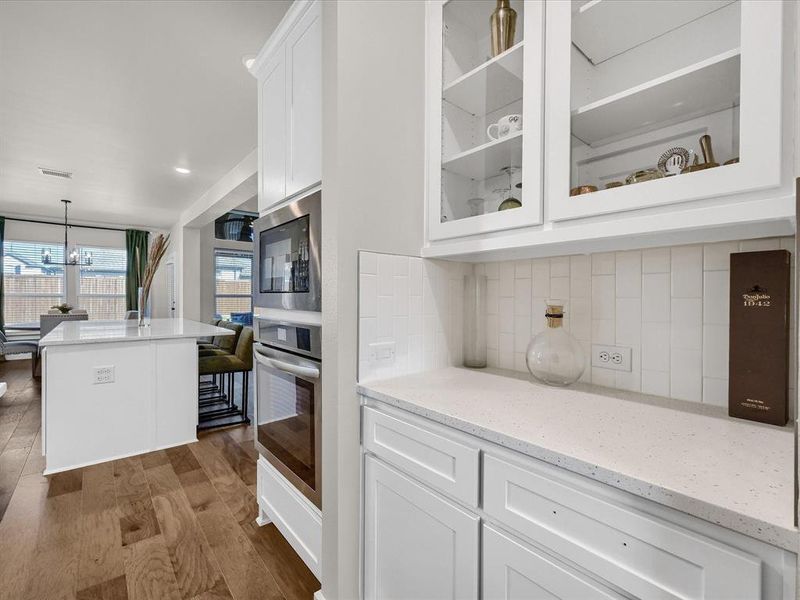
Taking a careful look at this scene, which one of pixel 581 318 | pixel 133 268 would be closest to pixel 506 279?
pixel 581 318

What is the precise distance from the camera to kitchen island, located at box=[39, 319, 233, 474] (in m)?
2.47

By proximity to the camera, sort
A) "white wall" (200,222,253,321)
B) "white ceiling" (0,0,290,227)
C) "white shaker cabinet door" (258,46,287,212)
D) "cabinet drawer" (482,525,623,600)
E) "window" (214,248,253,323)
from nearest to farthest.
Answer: "cabinet drawer" (482,525,623,600), "white shaker cabinet door" (258,46,287,212), "white ceiling" (0,0,290,227), "white wall" (200,222,253,321), "window" (214,248,253,323)

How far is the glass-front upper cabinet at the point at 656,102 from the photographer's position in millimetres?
764

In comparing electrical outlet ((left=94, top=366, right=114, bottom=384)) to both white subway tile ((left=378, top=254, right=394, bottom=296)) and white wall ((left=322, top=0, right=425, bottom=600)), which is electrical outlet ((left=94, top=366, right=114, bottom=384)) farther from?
white subway tile ((left=378, top=254, right=394, bottom=296))

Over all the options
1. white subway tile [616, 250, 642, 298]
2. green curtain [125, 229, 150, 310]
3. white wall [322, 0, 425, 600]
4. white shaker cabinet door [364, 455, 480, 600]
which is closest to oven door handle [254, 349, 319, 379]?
white wall [322, 0, 425, 600]

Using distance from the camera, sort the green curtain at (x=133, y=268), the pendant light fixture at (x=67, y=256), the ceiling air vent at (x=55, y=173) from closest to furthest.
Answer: the ceiling air vent at (x=55, y=173) < the pendant light fixture at (x=67, y=256) < the green curtain at (x=133, y=268)

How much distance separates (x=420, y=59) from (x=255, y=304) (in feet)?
4.46

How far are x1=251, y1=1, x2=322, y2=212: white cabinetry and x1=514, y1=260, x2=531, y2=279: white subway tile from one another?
0.86 meters

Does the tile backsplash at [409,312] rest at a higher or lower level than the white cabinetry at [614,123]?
lower

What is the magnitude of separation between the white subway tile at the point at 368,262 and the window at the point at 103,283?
→ 8388mm

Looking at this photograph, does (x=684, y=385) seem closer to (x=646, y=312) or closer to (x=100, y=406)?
(x=646, y=312)

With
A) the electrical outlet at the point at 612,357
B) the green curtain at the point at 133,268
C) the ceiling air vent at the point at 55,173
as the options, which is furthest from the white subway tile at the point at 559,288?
the green curtain at the point at 133,268

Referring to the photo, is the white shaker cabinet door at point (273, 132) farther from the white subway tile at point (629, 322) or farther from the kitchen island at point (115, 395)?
the kitchen island at point (115, 395)

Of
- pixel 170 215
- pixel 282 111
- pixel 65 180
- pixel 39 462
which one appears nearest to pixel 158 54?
pixel 282 111
